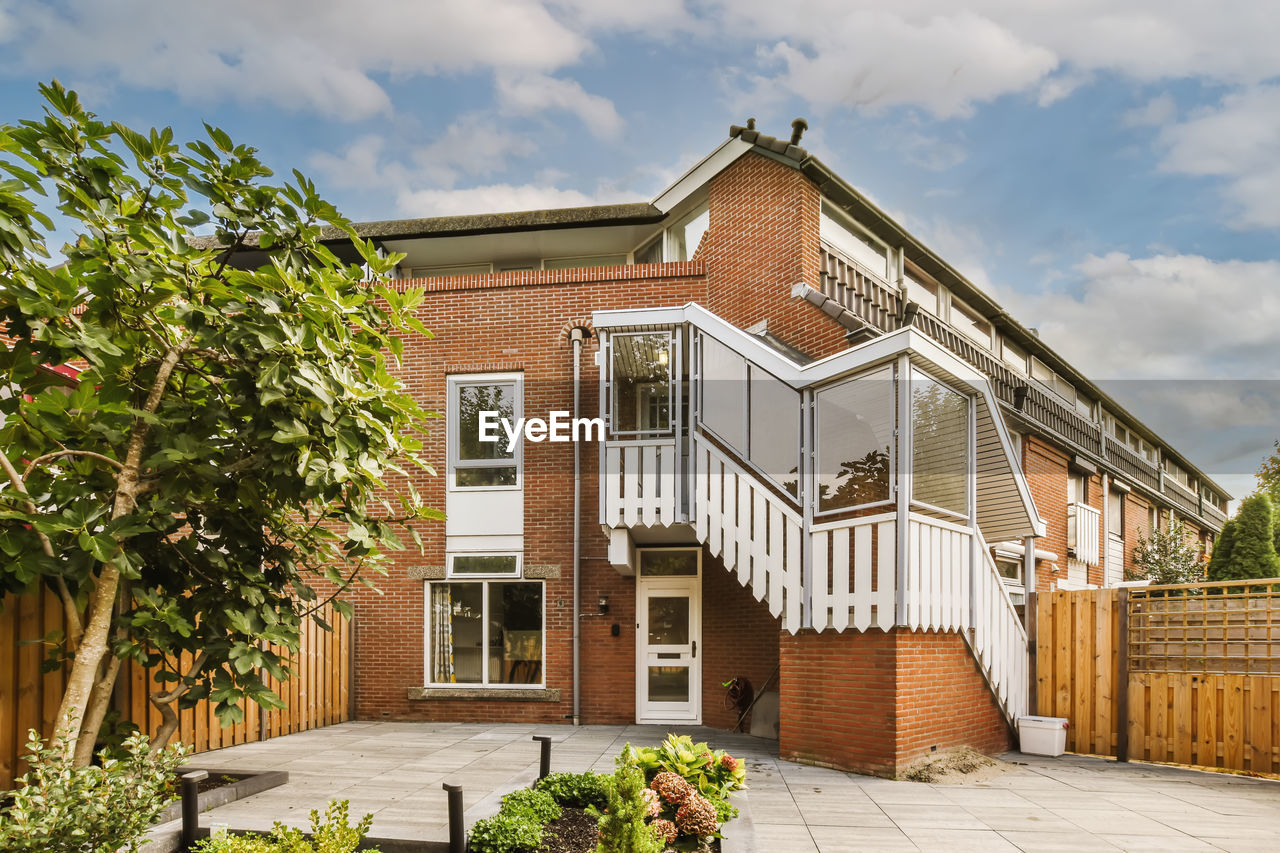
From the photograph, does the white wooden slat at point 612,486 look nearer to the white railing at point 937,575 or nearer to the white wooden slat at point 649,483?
the white wooden slat at point 649,483

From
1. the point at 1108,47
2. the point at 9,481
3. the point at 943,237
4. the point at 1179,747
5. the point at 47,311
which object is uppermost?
the point at 943,237

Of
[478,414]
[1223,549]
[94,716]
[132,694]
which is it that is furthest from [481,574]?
[1223,549]

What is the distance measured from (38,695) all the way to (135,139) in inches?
169

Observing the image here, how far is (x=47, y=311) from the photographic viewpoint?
441 centimetres

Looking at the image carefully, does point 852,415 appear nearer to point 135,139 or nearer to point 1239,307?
point 135,139

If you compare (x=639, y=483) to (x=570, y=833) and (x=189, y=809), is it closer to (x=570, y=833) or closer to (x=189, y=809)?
(x=570, y=833)

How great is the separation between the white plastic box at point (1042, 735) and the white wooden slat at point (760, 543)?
366cm

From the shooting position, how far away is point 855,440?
27.8 ft

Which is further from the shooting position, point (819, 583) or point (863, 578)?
point (819, 583)

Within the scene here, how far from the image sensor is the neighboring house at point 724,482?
828 centimetres

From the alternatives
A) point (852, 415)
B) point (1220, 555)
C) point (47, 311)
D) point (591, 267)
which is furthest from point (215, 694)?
point (1220, 555)

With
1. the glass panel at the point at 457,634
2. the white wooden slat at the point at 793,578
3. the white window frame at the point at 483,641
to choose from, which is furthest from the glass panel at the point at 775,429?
the glass panel at the point at 457,634

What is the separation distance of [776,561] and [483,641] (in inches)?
205

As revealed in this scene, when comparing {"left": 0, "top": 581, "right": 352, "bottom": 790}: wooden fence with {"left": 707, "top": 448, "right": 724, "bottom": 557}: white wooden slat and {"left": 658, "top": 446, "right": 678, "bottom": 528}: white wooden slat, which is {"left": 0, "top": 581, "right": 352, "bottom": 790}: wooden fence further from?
{"left": 707, "top": 448, "right": 724, "bottom": 557}: white wooden slat
